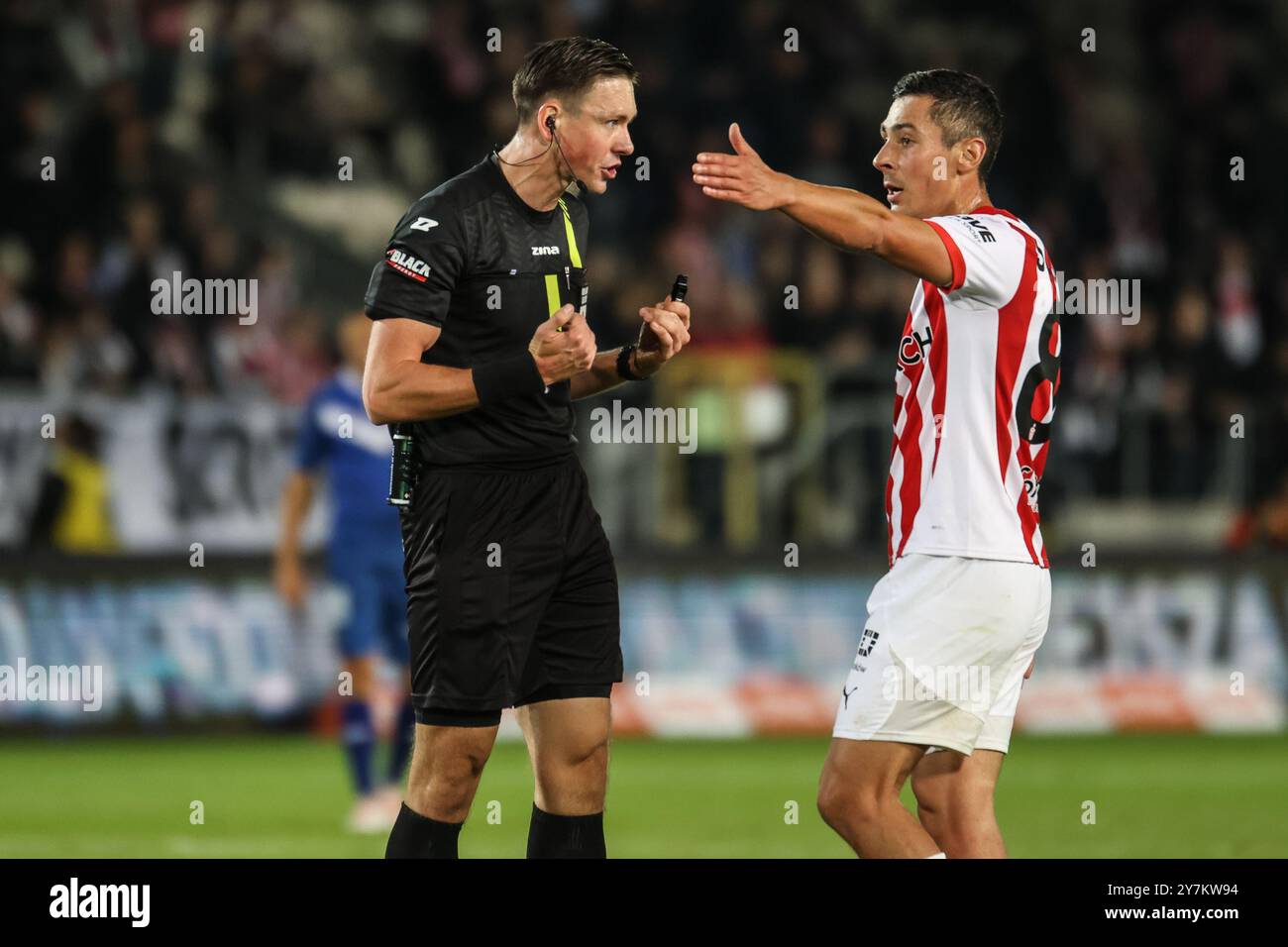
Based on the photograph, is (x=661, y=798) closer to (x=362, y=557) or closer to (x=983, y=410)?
(x=362, y=557)

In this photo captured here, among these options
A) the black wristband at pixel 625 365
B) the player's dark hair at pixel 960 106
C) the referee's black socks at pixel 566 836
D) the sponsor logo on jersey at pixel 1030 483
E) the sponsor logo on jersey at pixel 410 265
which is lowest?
the referee's black socks at pixel 566 836

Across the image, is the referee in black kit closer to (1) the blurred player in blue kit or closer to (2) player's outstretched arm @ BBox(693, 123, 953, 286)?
(2) player's outstretched arm @ BBox(693, 123, 953, 286)

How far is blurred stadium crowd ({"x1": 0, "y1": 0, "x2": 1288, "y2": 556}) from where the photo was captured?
14.5 m

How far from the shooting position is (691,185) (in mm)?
16953

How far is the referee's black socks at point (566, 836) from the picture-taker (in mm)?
5840

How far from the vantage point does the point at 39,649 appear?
12930mm

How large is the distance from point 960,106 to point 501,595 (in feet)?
6.40

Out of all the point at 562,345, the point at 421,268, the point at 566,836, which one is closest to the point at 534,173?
the point at 421,268

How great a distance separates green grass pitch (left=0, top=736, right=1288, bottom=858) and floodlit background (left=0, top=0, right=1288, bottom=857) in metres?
0.06

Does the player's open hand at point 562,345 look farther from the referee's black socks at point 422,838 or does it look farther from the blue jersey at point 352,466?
the blue jersey at point 352,466

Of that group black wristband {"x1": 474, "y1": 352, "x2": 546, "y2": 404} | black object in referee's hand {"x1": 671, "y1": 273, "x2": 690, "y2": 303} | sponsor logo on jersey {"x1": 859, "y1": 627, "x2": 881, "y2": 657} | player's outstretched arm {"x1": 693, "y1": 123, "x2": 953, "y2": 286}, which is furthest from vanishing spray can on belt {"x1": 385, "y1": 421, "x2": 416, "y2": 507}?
sponsor logo on jersey {"x1": 859, "y1": 627, "x2": 881, "y2": 657}

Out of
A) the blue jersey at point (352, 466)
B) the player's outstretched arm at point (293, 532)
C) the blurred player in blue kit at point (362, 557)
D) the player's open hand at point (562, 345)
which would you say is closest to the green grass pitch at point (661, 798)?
the blurred player in blue kit at point (362, 557)

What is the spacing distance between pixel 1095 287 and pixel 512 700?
1091 cm

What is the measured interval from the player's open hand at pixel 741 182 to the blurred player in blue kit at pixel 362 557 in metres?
4.77
